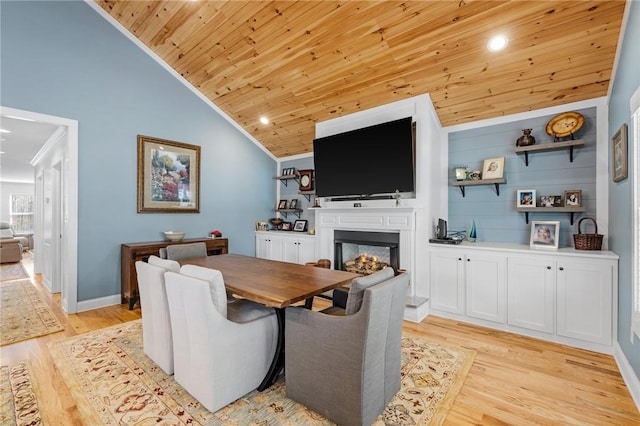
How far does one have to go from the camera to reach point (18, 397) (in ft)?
6.16

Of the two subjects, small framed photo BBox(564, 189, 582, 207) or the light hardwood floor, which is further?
small framed photo BBox(564, 189, 582, 207)

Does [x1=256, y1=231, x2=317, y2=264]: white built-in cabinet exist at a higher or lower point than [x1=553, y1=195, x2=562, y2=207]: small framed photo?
lower

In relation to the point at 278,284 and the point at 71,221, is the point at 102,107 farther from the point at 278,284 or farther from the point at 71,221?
the point at 278,284

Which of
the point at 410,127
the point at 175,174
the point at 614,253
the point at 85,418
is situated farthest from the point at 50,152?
the point at 614,253

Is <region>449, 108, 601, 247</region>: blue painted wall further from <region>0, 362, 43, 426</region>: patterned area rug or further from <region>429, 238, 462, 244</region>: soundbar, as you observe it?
<region>0, 362, 43, 426</region>: patterned area rug

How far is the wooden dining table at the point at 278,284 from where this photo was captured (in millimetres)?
1794

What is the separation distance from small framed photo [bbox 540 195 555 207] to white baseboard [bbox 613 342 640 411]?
141cm

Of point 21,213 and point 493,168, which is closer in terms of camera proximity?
point 493,168

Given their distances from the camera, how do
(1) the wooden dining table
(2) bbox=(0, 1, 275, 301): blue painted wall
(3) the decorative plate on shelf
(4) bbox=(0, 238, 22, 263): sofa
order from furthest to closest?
(4) bbox=(0, 238, 22, 263): sofa, (2) bbox=(0, 1, 275, 301): blue painted wall, (3) the decorative plate on shelf, (1) the wooden dining table

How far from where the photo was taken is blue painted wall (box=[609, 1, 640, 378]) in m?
1.96

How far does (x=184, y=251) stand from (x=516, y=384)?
3.39 metres

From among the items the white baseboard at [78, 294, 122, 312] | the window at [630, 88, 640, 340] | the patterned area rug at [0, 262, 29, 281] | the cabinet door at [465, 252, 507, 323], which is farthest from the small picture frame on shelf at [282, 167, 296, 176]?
the patterned area rug at [0, 262, 29, 281]

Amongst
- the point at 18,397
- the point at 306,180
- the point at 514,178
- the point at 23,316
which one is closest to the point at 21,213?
the point at 23,316

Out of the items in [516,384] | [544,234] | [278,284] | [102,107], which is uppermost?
[102,107]
